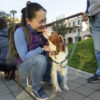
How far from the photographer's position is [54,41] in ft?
6.13

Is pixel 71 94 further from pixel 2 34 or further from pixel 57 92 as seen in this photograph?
pixel 2 34

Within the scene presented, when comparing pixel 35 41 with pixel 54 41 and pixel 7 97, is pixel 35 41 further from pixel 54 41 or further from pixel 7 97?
pixel 7 97

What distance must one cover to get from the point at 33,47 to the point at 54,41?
354 millimetres

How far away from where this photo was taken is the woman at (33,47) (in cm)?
167

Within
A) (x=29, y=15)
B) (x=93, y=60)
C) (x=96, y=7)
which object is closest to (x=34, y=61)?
(x=29, y=15)

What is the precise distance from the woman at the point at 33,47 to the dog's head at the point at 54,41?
13 cm

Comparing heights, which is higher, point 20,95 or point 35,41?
point 35,41

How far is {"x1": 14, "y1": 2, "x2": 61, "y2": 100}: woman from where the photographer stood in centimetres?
167

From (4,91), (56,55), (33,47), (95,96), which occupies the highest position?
(33,47)

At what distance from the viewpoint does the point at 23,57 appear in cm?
167

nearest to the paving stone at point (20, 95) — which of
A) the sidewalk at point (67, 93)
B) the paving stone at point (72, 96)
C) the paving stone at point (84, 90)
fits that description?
the sidewalk at point (67, 93)

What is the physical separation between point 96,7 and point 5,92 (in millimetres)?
2130

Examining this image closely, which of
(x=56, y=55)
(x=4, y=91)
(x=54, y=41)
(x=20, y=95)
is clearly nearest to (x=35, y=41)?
(x=54, y=41)

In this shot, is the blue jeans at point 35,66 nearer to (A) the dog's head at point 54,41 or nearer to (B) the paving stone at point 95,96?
(A) the dog's head at point 54,41
